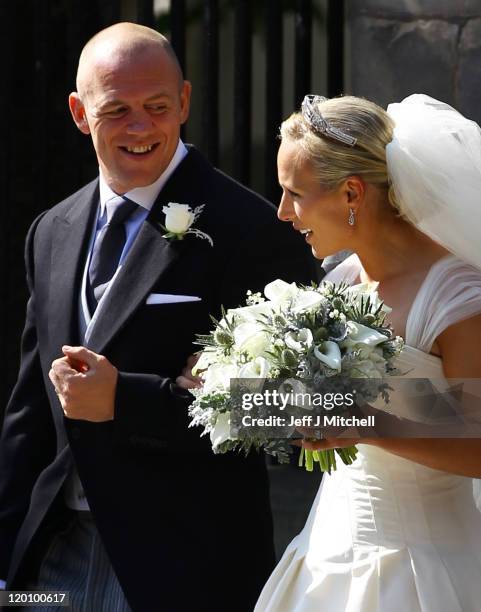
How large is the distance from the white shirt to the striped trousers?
6cm

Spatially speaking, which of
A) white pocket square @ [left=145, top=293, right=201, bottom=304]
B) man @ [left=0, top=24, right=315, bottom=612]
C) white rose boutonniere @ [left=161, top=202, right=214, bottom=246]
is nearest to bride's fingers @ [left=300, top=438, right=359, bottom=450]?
man @ [left=0, top=24, right=315, bottom=612]

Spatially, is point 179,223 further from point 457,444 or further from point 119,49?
point 457,444

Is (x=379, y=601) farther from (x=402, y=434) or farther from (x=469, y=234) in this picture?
(x=469, y=234)

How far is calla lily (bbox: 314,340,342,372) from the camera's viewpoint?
3.04m

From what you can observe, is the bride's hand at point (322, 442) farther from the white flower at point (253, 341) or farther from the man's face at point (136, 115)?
the man's face at point (136, 115)

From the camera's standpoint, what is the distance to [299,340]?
312 centimetres

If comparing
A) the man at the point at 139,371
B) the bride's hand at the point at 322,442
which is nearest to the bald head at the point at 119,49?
the man at the point at 139,371

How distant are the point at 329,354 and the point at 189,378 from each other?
0.75 metres

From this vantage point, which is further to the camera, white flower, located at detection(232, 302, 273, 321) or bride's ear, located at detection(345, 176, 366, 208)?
bride's ear, located at detection(345, 176, 366, 208)

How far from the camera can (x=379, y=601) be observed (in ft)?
11.0

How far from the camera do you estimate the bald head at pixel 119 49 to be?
13.1ft

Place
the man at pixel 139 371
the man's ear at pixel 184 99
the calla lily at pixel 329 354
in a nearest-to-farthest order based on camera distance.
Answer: the calla lily at pixel 329 354
the man at pixel 139 371
the man's ear at pixel 184 99

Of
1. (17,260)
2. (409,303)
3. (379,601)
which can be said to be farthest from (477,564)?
(17,260)

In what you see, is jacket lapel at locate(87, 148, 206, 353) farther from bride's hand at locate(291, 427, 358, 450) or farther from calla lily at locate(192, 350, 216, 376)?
bride's hand at locate(291, 427, 358, 450)
